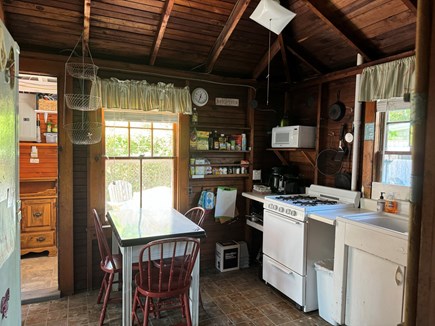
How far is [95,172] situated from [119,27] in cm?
156

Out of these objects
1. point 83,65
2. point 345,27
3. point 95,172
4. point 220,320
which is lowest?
point 220,320

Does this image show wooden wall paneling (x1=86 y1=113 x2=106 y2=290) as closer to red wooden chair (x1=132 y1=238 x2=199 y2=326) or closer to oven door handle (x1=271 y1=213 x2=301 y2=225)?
red wooden chair (x1=132 y1=238 x2=199 y2=326)

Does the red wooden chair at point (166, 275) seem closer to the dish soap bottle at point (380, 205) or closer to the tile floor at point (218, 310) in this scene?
the tile floor at point (218, 310)

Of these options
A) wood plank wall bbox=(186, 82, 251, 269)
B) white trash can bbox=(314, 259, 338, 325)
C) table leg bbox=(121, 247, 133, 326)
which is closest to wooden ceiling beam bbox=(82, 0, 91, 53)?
wood plank wall bbox=(186, 82, 251, 269)

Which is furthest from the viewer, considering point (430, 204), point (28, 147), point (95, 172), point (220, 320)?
point (28, 147)

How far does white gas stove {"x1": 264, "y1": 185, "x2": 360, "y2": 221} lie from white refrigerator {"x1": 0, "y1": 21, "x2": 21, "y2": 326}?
230 cm

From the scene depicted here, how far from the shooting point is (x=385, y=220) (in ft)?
8.86

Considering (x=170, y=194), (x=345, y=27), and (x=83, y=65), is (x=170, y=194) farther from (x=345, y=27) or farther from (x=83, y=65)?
(x=345, y=27)

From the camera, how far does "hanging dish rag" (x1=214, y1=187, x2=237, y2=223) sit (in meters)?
3.89

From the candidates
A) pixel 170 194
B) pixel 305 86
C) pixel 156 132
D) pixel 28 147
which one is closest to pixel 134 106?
pixel 156 132

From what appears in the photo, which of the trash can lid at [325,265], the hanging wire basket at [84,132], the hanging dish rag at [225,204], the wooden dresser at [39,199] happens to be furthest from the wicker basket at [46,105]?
the trash can lid at [325,265]

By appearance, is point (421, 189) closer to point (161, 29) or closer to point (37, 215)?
point (161, 29)

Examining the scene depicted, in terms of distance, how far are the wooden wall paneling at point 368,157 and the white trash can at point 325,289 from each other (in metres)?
0.89

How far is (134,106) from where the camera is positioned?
340 cm
